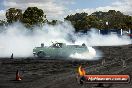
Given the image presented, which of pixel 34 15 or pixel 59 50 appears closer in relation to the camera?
pixel 59 50

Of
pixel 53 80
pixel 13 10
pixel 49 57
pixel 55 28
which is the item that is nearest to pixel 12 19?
pixel 13 10

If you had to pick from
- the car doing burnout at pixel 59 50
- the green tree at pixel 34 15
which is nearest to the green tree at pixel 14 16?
the green tree at pixel 34 15

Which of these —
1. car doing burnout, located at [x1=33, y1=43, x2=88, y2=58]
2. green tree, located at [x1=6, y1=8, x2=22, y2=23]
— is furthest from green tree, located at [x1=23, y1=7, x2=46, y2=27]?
car doing burnout, located at [x1=33, y1=43, x2=88, y2=58]

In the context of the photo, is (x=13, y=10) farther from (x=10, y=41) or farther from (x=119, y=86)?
(x=119, y=86)

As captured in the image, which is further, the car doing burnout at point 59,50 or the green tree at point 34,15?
the green tree at point 34,15

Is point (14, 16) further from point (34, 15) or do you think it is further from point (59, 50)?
point (59, 50)

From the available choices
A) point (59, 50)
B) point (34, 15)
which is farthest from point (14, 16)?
point (59, 50)

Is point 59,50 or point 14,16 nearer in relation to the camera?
point 59,50

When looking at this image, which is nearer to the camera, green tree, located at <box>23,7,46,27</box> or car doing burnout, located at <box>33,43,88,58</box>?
car doing burnout, located at <box>33,43,88,58</box>

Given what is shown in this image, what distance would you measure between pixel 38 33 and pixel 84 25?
58.9 meters

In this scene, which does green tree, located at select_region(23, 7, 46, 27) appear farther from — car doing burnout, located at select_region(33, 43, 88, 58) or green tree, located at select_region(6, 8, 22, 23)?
car doing burnout, located at select_region(33, 43, 88, 58)

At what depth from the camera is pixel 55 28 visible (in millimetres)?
73188

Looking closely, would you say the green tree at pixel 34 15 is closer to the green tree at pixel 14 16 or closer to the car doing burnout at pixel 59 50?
the green tree at pixel 14 16

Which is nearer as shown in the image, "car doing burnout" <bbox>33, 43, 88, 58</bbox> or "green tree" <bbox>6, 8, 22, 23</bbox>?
"car doing burnout" <bbox>33, 43, 88, 58</bbox>
